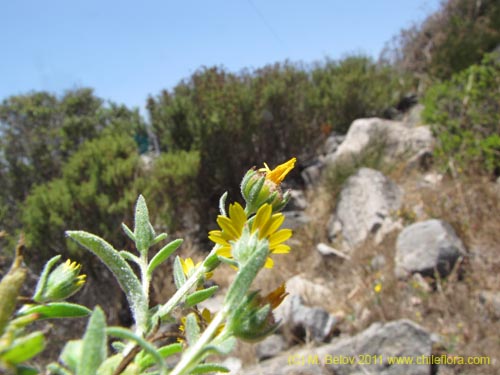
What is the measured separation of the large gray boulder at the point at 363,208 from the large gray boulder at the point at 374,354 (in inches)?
68.4

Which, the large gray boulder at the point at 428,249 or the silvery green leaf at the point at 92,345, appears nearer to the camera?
the silvery green leaf at the point at 92,345

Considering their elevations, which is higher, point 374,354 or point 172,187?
point 172,187

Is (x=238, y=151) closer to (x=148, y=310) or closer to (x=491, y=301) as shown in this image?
(x=491, y=301)

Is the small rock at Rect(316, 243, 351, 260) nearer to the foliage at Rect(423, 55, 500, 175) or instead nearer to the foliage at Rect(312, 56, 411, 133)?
the foliage at Rect(423, 55, 500, 175)

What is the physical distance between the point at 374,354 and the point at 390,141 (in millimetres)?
4302

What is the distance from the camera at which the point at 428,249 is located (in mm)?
4223

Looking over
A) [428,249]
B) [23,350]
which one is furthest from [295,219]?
[23,350]

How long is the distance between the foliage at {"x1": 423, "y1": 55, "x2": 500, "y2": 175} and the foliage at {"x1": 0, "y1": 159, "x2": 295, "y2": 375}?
526 centimetres

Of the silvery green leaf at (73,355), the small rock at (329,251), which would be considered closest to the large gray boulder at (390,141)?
the small rock at (329,251)

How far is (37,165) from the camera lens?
7.29 m

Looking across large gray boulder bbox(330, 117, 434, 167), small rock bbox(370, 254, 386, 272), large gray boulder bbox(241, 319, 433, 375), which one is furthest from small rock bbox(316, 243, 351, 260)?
large gray boulder bbox(330, 117, 434, 167)

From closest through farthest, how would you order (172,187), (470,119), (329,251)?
(329,251) → (470,119) → (172,187)

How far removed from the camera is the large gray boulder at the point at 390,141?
673cm

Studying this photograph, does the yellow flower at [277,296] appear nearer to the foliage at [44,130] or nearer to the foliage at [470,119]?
the foliage at [470,119]
